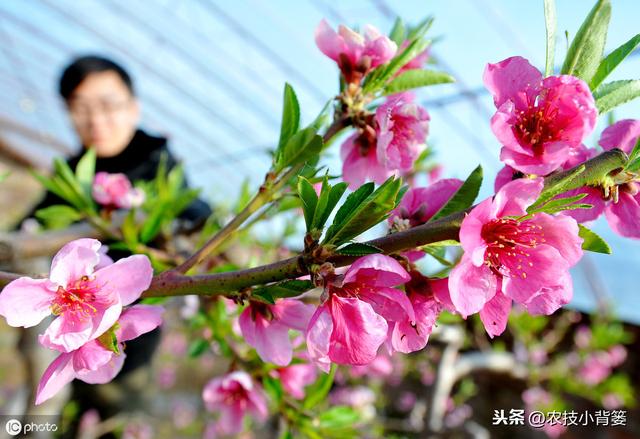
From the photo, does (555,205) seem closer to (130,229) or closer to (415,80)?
(415,80)

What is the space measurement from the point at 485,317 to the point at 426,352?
2.61 meters

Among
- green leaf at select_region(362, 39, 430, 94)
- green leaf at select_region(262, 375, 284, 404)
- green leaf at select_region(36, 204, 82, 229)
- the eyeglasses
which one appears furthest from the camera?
the eyeglasses

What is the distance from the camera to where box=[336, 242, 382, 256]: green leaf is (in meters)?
0.42

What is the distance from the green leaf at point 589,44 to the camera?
1.51 feet

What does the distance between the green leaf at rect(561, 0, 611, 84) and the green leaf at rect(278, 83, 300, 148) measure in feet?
0.98

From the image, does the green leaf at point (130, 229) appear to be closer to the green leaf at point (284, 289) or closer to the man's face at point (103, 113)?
the green leaf at point (284, 289)

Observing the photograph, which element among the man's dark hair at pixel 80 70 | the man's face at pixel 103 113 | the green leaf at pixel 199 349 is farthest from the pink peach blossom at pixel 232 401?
the man's dark hair at pixel 80 70

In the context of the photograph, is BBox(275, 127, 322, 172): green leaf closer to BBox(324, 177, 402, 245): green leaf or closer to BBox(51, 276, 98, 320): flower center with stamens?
BBox(324, 177, 402, 245): green leaf

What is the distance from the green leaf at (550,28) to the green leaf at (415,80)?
0.16m

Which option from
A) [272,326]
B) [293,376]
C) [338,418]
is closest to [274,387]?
[293,376]

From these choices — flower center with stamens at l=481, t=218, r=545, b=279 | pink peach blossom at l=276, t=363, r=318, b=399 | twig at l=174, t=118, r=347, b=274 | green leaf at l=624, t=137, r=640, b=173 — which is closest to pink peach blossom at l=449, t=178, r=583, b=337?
flower center with stamens at l=481, t=218, r=545, b=279

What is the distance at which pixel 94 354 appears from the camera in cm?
45

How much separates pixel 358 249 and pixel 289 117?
242 mm

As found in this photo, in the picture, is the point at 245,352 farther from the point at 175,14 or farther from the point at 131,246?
the point at 175,14
